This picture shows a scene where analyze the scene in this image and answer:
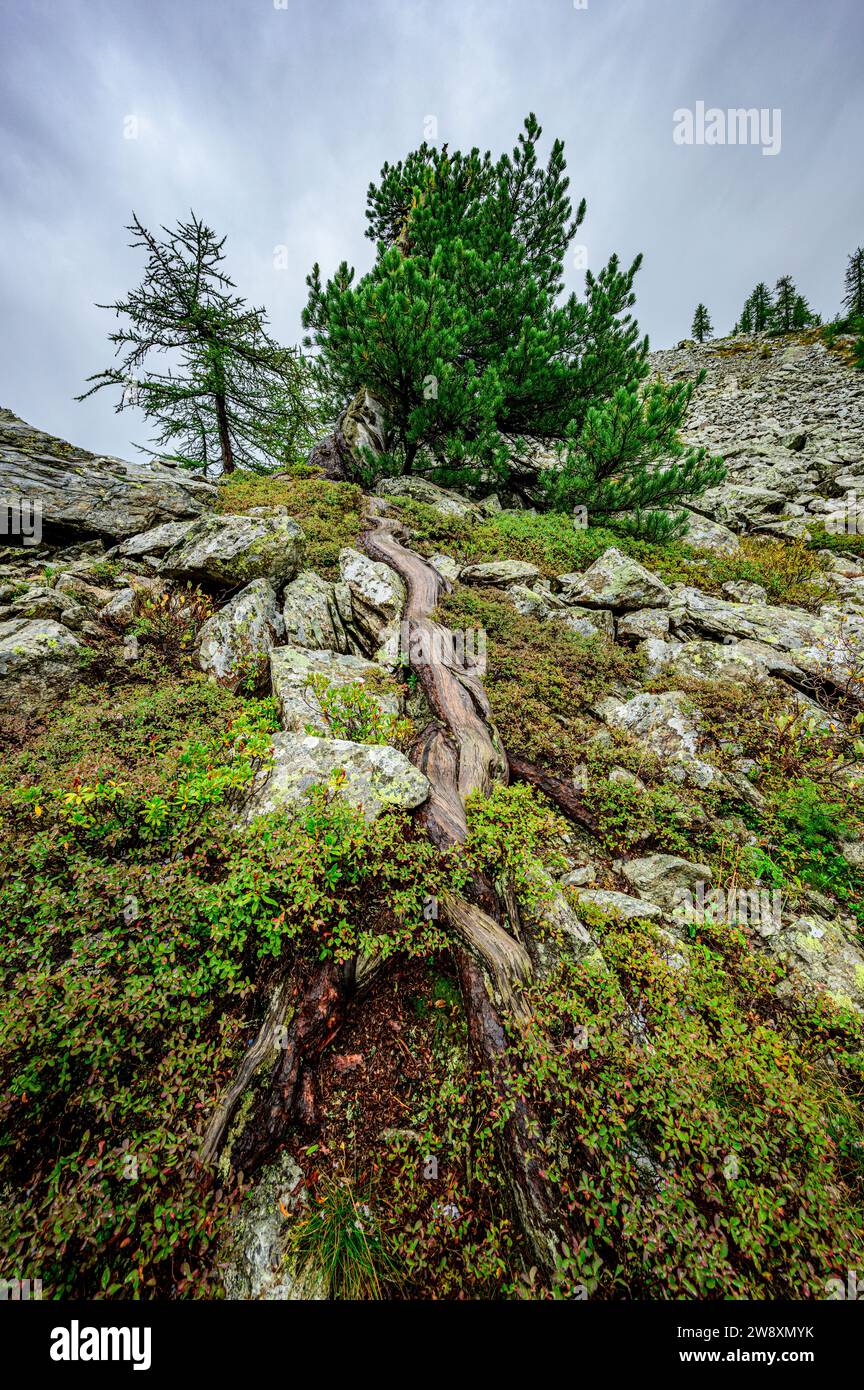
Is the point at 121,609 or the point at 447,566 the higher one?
the point at 447,566

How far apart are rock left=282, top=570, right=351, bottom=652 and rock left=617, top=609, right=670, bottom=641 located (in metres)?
5.20

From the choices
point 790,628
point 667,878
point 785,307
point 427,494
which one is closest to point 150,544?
point 427,494

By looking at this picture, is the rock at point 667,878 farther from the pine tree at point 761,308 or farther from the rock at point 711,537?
the pine tree at point 761,308

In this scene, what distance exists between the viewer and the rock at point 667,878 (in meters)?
4.25

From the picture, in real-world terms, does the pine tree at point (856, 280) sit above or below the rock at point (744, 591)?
above

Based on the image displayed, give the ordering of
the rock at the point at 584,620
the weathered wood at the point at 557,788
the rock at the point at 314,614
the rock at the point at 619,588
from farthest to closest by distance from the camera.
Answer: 1. the rock at the point at 619,588
2. the rock at the point at 584,620
3. the rock at the point at 314,614
4. the weathered wood at the point at 557,788

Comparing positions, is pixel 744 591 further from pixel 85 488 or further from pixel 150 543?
pixel 85 488

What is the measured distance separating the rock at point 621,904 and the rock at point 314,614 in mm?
5267

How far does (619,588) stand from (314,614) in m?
5.97

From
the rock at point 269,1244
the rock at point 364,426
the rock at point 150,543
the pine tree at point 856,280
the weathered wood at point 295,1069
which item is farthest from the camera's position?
the pine tree at point 856,280

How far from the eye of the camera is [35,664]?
550 centimetres

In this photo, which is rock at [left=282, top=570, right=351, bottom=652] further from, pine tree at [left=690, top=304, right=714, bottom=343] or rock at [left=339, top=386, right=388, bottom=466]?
pine tree at [left=690, top=304, right=714, bottom=343]

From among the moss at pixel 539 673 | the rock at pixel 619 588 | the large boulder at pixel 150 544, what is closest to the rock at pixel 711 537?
the rock at pixel 619 588

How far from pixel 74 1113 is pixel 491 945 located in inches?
109
